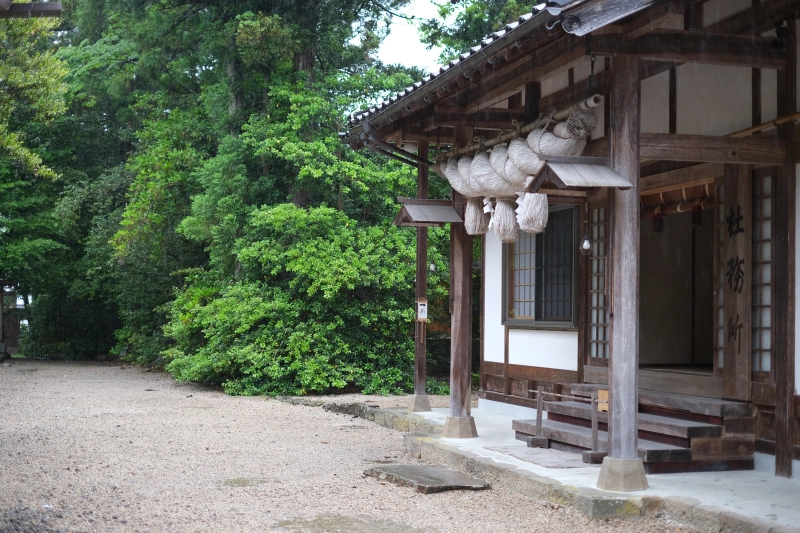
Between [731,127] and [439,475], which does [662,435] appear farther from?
[731,127]

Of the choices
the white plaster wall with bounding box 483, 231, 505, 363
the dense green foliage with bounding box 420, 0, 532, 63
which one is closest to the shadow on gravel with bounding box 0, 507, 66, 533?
the white plaster wall with bounding box 483, 231, 505, 363

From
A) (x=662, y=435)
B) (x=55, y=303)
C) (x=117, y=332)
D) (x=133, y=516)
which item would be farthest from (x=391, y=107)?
(x=55, y=303)

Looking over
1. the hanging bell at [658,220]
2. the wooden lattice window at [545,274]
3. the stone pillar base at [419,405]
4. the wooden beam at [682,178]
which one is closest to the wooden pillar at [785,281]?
the wooden beam at [682,178]

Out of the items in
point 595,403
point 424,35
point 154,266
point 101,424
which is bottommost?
point 101,424

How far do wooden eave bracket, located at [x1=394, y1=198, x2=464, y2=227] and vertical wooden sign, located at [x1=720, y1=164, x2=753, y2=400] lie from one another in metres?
3.18

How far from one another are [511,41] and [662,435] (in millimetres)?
3878

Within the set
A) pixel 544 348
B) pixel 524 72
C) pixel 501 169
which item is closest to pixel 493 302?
pixel 544 348

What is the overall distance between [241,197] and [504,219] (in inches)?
436

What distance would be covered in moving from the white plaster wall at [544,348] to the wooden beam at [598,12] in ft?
17.2

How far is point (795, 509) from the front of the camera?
19.4ft

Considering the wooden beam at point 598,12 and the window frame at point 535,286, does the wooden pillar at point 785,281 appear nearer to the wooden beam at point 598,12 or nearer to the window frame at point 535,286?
the wooden beam at point 598,12

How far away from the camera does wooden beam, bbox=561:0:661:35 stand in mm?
6066

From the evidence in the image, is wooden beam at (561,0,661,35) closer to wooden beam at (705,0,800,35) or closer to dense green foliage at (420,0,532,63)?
wooden beam at (705,0,800,35)

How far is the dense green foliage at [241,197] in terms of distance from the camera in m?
17.2
